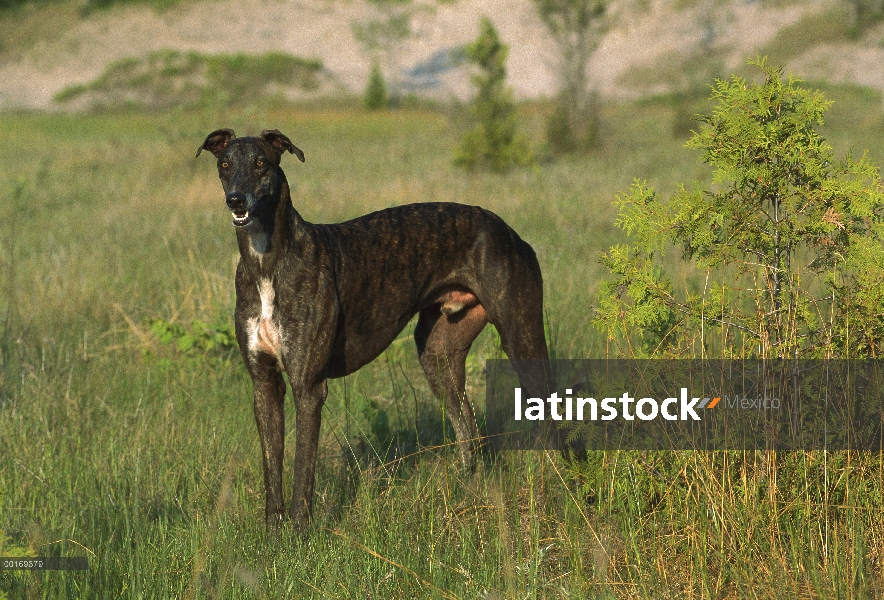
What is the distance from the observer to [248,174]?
4.91m

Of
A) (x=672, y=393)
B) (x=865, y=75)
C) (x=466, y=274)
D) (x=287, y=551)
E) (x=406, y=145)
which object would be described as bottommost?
(x=287, y=551)

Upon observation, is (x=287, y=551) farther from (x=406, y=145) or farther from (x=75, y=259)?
(x=406, y=145)

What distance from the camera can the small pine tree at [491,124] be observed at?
71.1 ft

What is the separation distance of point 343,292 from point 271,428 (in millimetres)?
777

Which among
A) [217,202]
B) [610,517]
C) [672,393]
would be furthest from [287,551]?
[217,202]

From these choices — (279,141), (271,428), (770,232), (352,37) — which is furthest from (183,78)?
(770,232)

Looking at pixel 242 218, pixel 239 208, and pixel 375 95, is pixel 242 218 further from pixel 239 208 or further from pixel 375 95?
pixel 375 95

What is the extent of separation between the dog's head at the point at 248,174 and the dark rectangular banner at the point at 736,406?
170 centimetres

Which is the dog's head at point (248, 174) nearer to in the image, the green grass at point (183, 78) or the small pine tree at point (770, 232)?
the small pine tree at point (770, 232)

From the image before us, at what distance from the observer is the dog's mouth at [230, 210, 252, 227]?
476cm

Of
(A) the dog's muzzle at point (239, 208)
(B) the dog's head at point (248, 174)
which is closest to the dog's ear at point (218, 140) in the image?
(B) the dog's head at point (248, 174)

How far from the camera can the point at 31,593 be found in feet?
13.3

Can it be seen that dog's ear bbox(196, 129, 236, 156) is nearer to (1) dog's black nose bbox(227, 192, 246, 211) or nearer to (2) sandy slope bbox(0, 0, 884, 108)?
(1) dog's black nose bbox(227, 192, 246, 211)

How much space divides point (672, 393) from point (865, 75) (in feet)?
204
